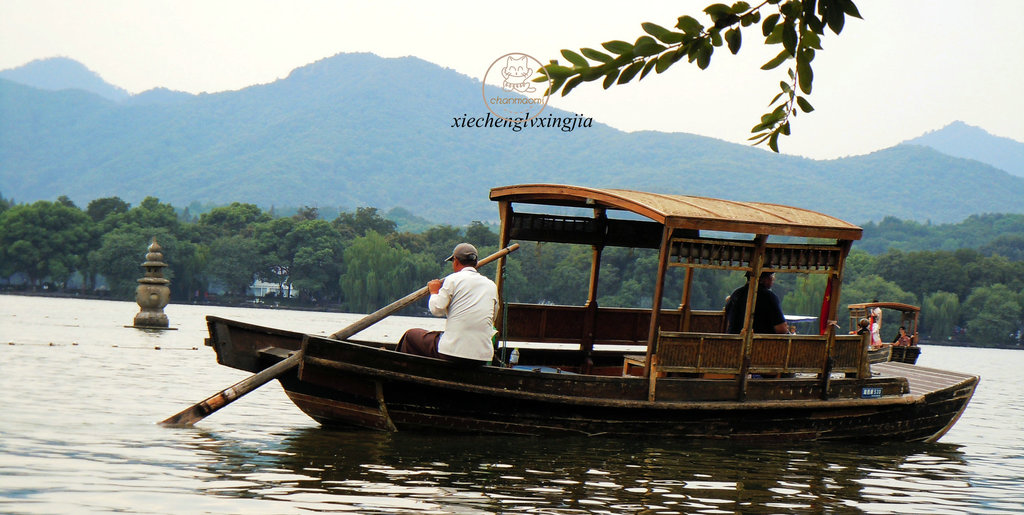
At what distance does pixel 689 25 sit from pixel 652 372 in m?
7.68

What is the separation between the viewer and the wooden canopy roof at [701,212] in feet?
34.5

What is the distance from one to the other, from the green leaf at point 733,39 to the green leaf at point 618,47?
374 millimetres

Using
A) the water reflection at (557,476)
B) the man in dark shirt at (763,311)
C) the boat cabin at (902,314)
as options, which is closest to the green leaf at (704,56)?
the water reflection at (557,476)

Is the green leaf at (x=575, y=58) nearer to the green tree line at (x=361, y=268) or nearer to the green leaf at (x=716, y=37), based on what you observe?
the green leaf at (x=716, y=37)

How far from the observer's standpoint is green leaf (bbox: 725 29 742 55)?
3578 millimetres

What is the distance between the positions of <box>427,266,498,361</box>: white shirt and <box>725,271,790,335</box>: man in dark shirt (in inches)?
123

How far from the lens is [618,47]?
11.2 ft

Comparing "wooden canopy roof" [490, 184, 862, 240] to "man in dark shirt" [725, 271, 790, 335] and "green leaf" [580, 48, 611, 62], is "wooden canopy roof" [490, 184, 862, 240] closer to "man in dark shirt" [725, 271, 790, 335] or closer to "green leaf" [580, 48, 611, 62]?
"man in dark shirt" [725, 271, 790, 335]

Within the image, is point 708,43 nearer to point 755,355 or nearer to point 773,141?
point 773,141

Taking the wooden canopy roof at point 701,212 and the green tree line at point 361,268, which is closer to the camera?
the wooden canopy roof at point 701,212

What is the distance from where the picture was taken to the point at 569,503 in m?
7.91

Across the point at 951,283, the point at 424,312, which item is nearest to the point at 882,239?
the point at 951,283

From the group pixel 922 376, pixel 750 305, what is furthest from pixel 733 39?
pixel 922 376

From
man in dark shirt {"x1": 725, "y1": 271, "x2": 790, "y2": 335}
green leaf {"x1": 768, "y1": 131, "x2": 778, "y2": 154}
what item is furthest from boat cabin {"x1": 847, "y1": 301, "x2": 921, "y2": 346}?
green leaf {"x1": 768, "y1": 131, "x2": 778, "y2": 154}
